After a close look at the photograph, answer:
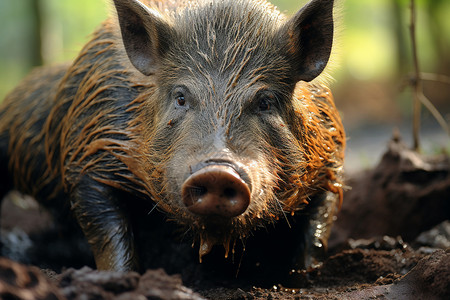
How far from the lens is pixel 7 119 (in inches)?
203

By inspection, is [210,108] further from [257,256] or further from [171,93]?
[257,256]

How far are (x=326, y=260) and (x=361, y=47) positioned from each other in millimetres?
18900

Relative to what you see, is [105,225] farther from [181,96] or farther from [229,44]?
[229,44]

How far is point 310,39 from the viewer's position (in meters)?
3.62

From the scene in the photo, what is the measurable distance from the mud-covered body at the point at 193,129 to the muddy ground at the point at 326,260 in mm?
312

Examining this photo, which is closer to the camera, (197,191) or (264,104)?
(197,191)

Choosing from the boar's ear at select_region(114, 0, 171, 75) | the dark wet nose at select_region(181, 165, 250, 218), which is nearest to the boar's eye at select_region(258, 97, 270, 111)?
the boar's ear at select_region(114, 0, 171, 75)

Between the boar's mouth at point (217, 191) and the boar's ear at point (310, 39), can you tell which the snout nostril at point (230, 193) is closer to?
the boar's mouth at point (217, 191)

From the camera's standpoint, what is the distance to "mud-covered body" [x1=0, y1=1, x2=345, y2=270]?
10.2 feet

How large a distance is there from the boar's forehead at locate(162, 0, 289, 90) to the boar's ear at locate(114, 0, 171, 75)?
104 mm

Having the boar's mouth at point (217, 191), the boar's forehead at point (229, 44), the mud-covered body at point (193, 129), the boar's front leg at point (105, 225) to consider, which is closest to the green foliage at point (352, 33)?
the mud-covered body at point (193, 129)

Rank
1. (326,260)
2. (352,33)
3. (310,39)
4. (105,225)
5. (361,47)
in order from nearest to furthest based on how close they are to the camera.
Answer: (310,39) < (105,225) < (326,260) < (352,33) < (361,47)

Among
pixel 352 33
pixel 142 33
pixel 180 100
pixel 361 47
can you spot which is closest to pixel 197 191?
pixel 180 100

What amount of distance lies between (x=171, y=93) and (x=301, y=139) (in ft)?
2.89
